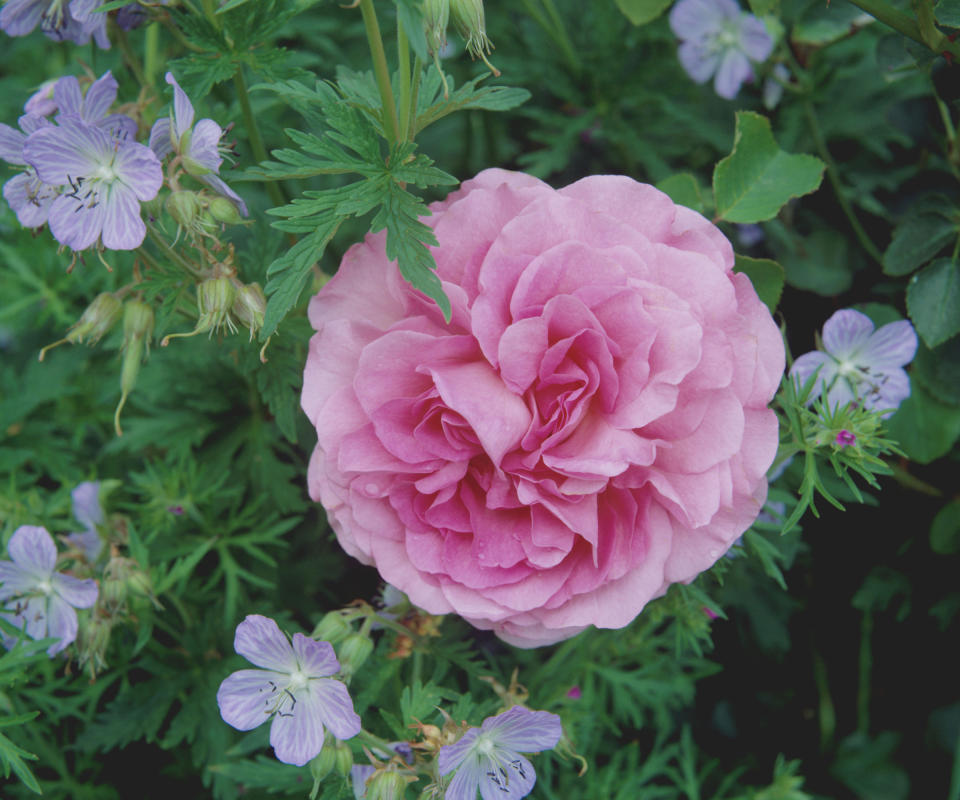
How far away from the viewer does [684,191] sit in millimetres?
1141

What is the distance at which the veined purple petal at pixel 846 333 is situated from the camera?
1104 millimetres

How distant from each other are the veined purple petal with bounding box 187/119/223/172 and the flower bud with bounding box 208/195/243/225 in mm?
33

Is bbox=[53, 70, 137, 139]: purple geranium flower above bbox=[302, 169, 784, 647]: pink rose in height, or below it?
above

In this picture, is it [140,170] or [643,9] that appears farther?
[643,9]

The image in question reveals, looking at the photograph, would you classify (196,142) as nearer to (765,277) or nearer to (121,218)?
(121,218)

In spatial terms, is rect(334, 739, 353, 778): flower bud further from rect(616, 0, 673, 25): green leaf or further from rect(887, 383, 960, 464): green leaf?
rect(616, 0, 673, 25): green leaf

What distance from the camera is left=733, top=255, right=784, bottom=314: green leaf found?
110 centimetres

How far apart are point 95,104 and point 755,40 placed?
1.04m

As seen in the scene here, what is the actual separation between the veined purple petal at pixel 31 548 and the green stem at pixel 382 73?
61 centimetres

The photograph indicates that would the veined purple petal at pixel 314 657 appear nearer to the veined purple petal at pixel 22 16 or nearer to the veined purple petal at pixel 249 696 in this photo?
the veined purple petal at pixel 249 696

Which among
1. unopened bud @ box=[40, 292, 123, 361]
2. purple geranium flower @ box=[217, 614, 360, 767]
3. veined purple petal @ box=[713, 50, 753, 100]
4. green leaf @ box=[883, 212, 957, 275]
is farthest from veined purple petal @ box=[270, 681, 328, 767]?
veined purple petal @ box=[713, 50, 753, 100]

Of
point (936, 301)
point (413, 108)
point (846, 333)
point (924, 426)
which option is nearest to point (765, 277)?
point (846, 333)

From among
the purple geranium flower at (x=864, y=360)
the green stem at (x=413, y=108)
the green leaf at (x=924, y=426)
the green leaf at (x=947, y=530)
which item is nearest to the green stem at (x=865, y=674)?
the green leaf at (x=947, y=530)

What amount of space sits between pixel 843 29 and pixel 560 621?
1077 mm
